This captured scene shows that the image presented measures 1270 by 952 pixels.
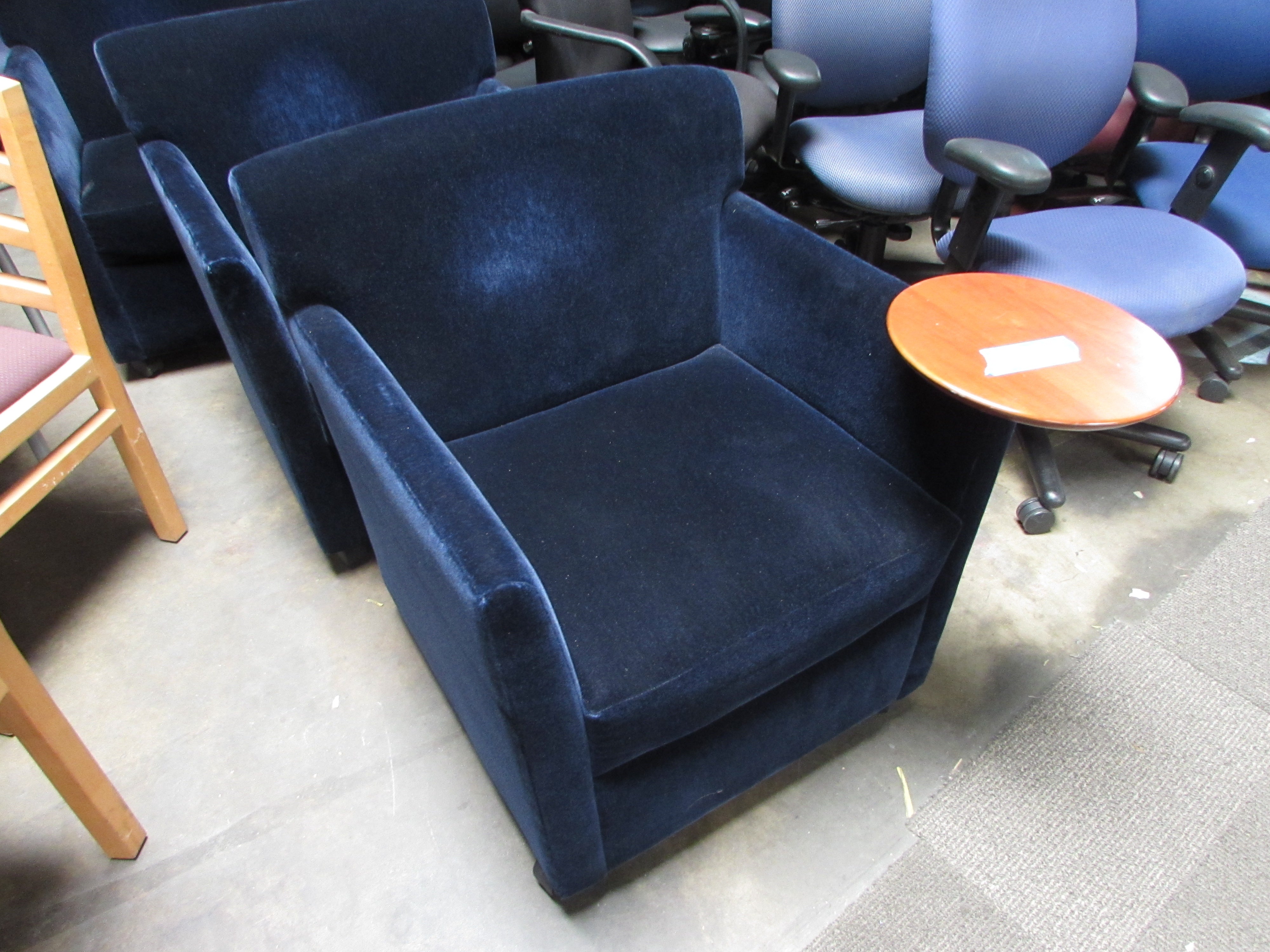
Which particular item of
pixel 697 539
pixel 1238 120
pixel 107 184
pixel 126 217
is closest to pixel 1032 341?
pixel 697 539

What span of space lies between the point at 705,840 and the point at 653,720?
0.39m

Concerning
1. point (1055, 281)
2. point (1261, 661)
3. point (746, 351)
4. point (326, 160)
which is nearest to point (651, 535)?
point (746, 351)

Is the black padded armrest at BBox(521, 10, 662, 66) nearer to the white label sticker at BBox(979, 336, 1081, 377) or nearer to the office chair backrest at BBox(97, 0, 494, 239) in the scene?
the office chair backrest at BBox(97, 0, 494, 239)

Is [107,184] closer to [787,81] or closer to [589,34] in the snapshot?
[589,34]

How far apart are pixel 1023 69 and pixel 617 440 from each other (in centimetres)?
110

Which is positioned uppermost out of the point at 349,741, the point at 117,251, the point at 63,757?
the point at 117,251

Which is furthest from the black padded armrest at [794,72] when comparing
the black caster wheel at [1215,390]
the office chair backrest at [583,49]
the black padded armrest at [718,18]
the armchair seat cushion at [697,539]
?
the black caster wheel at [1215,390]

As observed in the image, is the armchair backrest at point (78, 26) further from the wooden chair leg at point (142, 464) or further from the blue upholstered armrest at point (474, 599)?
the blue upholstered armrest at point (474, 599)

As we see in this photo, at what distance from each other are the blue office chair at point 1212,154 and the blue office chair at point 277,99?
4.85 ft

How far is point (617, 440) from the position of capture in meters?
1.16

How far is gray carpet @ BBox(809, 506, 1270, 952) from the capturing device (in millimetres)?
1027

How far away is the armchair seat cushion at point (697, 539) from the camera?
2.84ft

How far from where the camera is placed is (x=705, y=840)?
113cm

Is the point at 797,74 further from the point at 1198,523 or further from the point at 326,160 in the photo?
the point at 1198,523
